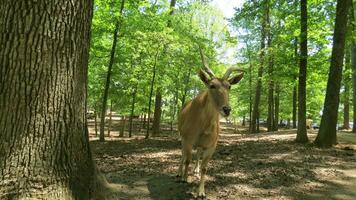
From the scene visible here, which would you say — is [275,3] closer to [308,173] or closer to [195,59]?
[195,59]

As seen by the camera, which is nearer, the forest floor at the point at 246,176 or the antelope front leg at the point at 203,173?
the antelope front leg at the point at 203,173

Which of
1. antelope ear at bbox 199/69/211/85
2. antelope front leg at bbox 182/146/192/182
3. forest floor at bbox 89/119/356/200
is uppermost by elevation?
antelope ear at bbox 199/69/211/85

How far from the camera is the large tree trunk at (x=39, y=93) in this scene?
11.9ft

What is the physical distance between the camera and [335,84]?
45.2 feet

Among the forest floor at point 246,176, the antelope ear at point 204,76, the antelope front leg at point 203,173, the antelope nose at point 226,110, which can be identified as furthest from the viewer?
the forest floor at point 246,176

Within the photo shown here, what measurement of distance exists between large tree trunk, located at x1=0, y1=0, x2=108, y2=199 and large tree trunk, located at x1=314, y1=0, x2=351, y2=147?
1177 cm

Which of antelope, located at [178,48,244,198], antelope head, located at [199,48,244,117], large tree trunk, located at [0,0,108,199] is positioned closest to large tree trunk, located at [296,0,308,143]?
antelope, located at [178,48,244,198]

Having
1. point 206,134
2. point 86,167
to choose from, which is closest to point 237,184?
point 206,134

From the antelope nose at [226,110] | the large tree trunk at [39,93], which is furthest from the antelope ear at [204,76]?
the large tree trunk at [39,93]

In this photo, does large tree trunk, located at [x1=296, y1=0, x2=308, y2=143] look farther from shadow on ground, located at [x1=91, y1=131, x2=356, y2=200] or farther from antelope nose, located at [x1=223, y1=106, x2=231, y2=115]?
antelope nose, located at [x1=223, y1=106, x2=231, y2=115]

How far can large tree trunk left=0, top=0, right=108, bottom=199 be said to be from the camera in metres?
3.64

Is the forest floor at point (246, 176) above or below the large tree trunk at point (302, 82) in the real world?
below

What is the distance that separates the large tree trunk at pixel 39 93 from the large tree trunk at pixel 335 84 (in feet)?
38.6

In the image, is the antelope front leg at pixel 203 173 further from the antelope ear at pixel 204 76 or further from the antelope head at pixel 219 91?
the antelope ear at pixel 204 76
